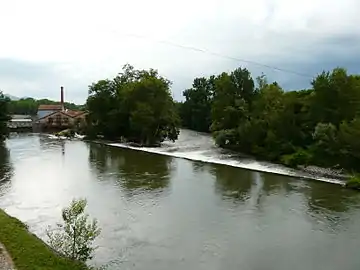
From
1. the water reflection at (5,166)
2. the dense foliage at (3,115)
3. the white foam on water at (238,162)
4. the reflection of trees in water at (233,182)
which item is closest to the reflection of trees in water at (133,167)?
the white foam on water at (238,162)

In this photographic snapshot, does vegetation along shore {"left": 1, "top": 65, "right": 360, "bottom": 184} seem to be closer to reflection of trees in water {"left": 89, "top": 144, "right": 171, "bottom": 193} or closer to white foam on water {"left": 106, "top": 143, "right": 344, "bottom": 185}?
white foam on water {"left": 106, "top": 143, "right": 344, "bottom": 185}

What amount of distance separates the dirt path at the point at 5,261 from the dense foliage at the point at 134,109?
4596cm

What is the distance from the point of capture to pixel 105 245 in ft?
58.9

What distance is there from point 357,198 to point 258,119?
73.7 feet

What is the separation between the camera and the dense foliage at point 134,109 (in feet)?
202

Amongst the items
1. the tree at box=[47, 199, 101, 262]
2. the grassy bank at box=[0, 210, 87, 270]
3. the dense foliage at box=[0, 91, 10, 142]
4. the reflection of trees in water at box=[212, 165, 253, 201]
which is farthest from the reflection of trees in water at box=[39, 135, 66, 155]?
the tree at box=[47, 199, 101, 262]

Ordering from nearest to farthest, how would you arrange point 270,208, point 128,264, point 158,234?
1. point 128,264
2. point 158,234
3. point 270,208

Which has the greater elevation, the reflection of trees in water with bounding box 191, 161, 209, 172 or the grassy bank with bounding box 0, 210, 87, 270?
the grassy bank with bounding box 0, 210, 87, 270

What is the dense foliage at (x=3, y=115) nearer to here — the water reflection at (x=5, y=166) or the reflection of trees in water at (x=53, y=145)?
the water reflection at (x=5, y=166)

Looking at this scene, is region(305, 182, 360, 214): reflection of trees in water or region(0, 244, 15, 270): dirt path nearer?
region(0, 244, 15, 270): dirt path

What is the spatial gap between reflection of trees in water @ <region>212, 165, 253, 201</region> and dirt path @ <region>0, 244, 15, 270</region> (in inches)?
612

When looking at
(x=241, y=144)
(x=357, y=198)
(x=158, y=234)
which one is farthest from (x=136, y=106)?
(x=158, y=234)

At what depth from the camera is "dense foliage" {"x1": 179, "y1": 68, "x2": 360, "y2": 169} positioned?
122 ft

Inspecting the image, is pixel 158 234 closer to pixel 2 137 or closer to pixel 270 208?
pixel 270 208
